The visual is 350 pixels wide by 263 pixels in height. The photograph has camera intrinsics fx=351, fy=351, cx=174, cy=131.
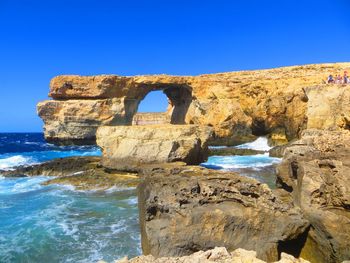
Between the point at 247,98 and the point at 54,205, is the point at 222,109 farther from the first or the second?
the point at 54,205

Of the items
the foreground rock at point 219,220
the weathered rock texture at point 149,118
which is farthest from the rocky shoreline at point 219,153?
the weathered rock texture at point 149,118

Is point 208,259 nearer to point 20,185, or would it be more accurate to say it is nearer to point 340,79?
point 20,185

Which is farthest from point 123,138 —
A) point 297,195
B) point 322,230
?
point 322,230

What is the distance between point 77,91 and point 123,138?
74.9 ft

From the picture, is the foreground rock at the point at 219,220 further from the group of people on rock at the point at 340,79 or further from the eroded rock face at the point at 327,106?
the group of people on rock at the point at 340,79

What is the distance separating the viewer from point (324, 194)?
716 centimetres

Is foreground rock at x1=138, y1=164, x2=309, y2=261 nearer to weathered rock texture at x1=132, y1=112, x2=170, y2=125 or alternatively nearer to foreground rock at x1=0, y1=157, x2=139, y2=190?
foreground rock at x1=0, y1=157, x2=139, y2=190

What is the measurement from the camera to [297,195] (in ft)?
26.0

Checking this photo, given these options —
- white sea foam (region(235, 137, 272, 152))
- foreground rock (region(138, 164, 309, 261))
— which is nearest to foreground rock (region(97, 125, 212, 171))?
foreground rock (region(138, 164, 309, 261))

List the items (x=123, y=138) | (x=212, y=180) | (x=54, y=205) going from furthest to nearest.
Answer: (x=123, y=138)
(x=54, y=205)
(x=212, y=180)

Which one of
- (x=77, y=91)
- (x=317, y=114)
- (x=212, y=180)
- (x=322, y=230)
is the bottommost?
(x=322, y=230)

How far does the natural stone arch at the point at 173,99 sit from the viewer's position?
4094 cm

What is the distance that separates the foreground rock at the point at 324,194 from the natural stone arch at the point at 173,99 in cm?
3089

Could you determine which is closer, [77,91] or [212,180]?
[212,180]
